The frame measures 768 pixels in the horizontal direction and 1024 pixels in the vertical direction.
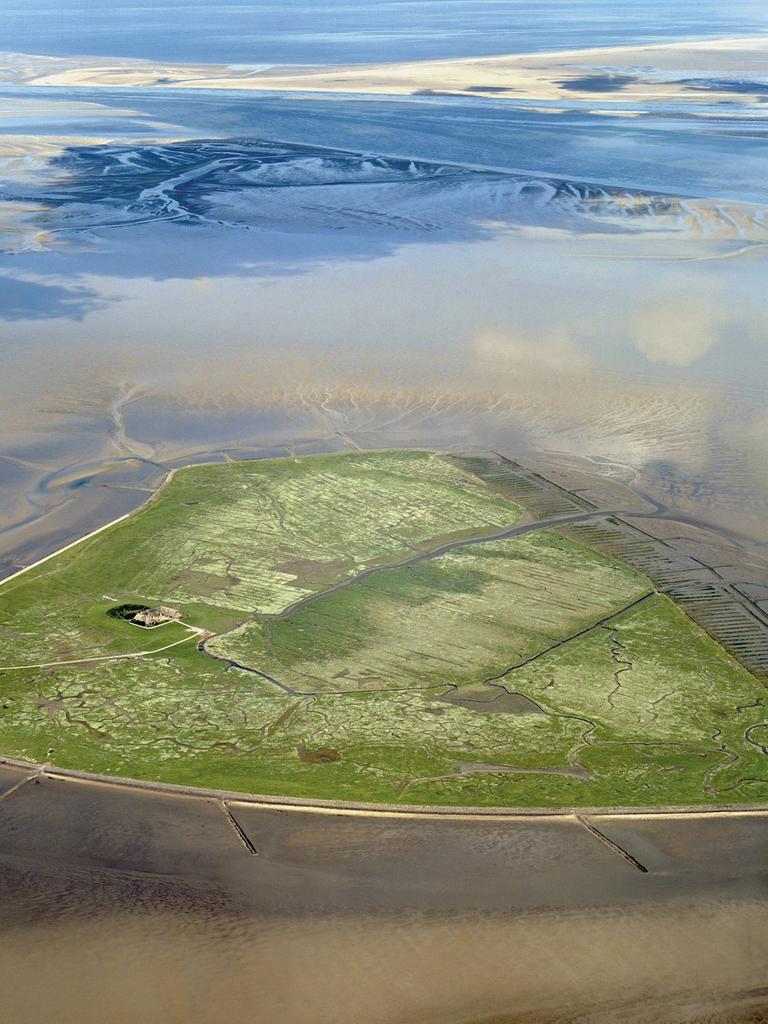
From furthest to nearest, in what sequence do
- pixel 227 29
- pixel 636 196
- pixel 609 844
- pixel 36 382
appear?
pixel 227 29 < pixel 636 196 < pixel 36 382 < pixel 609 844

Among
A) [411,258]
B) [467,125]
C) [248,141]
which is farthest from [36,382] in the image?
[467,125]

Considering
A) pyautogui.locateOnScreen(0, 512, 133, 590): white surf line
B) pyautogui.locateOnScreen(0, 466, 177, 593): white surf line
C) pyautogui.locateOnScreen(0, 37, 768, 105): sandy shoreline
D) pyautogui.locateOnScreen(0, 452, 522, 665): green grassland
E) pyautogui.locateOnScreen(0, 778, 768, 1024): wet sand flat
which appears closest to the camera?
pyautogui.locateOnScreen(0, 778, 768, 1024): wet sand flat

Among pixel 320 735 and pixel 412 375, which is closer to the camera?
pixel 320 735

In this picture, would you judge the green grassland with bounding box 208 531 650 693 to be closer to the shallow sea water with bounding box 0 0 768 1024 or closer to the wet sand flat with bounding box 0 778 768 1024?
the shallow sea water with bounding box 0 0 768 1024

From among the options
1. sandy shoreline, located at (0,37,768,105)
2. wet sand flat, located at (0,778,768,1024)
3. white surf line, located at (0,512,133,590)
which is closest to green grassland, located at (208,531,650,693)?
wet sand flat, located at (0,778,768,1024)

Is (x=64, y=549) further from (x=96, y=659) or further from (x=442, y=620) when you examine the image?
(x=442, y=620)

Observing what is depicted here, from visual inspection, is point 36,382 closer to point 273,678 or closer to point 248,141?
point 273,678

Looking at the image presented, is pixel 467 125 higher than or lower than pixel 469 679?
higher
